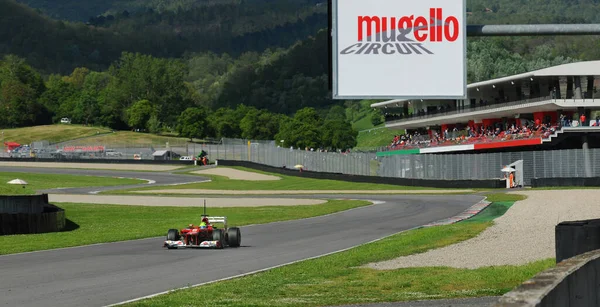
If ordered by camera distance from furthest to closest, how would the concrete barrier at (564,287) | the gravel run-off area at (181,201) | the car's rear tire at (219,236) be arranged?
the gravel run-off area at (181,201) → the car's rear tire at (219,236) → the concrete barrier at (564,287)

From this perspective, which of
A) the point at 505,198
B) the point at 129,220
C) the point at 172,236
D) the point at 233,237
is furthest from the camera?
the point at 505,198

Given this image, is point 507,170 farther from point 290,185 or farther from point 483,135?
point 483,135

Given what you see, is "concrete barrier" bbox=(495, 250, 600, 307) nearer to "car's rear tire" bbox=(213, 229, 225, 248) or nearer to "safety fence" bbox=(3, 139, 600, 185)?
"car's rear tire" bbox=(213, 229, 225, 248)

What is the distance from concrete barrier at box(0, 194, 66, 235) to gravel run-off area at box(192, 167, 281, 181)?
2529 inches

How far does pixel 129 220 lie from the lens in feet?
149

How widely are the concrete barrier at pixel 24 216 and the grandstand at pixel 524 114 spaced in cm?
5668

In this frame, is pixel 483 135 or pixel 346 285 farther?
pixel 483 135

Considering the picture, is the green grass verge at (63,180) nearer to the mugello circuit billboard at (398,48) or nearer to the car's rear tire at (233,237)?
the car's rear tire at (233,237)

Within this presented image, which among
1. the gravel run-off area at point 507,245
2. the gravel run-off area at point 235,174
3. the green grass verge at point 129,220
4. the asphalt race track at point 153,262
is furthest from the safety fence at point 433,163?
the gravel run-off area at point 507,245

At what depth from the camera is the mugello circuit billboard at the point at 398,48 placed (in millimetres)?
13875

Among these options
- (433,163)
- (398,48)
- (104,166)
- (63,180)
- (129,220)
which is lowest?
(63,180)

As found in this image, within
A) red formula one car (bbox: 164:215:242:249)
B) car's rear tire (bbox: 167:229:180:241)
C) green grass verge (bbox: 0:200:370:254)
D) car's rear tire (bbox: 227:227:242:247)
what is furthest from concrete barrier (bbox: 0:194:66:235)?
car's rear tire (bbox: 227:227:242:247)

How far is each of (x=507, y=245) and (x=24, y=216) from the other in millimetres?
18749

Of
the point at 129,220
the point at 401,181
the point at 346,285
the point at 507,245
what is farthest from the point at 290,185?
the point at 346,285
